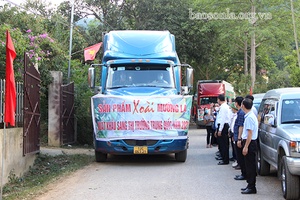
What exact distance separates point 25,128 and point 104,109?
222 centimetres

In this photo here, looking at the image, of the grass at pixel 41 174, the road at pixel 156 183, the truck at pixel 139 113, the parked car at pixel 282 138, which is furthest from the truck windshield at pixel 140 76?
the parked car at pixel 282 138

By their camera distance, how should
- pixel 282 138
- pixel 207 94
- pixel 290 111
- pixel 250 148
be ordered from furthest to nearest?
pixel 207 94
pixel 290 111
pixel 250 148
pixel 282 138

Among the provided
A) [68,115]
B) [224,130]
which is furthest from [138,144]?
[68,115]

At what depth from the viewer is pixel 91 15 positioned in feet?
116

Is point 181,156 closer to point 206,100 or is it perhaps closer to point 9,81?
point 9,81

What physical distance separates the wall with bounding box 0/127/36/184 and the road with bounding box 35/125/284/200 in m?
1.09

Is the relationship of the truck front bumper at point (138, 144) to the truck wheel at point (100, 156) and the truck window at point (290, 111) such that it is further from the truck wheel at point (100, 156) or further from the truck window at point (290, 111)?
the truck window at point (290, 111)

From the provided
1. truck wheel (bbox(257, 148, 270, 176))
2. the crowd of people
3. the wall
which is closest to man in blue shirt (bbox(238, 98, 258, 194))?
the crowd of people

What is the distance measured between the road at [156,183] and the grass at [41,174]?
321 millimetres

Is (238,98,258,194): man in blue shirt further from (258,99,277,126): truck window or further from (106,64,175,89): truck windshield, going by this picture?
(106,64,175,89): truck windshield

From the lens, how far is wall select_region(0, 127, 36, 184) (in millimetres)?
9306

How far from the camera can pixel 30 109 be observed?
1130 cm

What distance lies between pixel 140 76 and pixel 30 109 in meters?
3.36

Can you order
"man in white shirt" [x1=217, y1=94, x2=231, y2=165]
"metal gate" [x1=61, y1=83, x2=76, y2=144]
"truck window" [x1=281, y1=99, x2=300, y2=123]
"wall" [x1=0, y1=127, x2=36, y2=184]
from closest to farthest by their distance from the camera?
"truck window" [x1=281, y1=99, x2=300, y2=123], "wall" [x1=0, y1=127, x2=36, y2=184], "man in white shirt" [x1=217, y1=94, x2=231, y2=165], "metal gate" [x1=61, y1=83, x2=76, y2=144]
